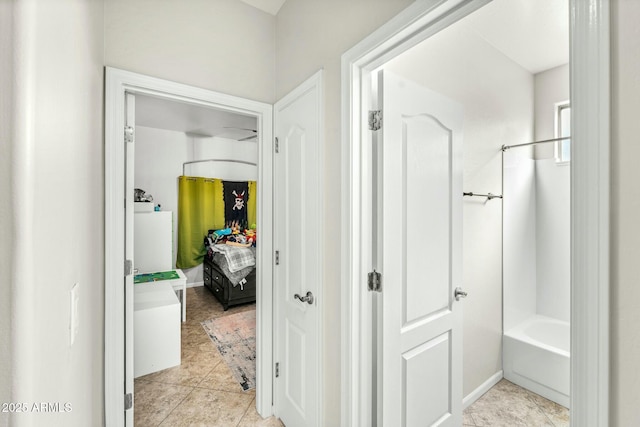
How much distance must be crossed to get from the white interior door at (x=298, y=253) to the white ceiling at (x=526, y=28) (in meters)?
1.37

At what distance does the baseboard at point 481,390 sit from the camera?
6.91ft

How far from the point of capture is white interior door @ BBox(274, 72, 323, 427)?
1.51 meters

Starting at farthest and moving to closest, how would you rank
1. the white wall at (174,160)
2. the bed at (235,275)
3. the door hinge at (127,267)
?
the white wall at (174,160)
the bed at (235,275)
the door hinge at (127,267)

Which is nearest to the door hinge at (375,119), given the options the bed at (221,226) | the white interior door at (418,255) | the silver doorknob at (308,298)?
the white interior door at (418,255)

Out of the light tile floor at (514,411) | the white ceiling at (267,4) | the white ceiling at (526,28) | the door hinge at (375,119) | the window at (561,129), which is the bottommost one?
the light tile floor at (514,411)

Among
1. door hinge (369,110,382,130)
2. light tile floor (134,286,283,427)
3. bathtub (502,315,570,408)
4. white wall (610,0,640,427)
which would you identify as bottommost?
light tile floor (134,286,283,427)

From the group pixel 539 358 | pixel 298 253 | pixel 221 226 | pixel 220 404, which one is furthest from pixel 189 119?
pixel 539 358

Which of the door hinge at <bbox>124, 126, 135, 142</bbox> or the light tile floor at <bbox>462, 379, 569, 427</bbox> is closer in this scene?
the door hinge at <bbox>124, 126, 135, 142</bbox>

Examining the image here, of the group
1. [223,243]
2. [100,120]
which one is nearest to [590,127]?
[100,120]

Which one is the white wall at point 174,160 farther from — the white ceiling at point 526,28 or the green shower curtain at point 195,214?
the white ceiling at point 526,28

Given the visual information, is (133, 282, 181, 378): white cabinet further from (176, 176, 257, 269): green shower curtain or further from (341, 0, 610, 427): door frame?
(341, 0, 610, 427): door frame

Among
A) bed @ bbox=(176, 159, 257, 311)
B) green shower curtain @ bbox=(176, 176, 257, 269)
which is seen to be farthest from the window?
green shower curtain @ bbox=(176, 176, 257, 269)

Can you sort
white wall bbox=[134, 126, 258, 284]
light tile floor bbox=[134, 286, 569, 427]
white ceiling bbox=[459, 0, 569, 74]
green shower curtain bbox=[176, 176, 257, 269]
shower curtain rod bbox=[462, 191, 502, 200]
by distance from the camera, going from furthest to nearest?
1. green shower curtain bbox=[176, 176, 257, 269]
2. white wall bbox=[134, 126, 258, 284]
3. shower curtain rod bbox=[462, 191, 502, 200]
4. light tile floor bbox=[134, 286, 569, 427]
5. white ceiling bbox=[459, 0, 569, 74]

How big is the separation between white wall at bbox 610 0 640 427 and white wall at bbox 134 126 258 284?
4.82 m
